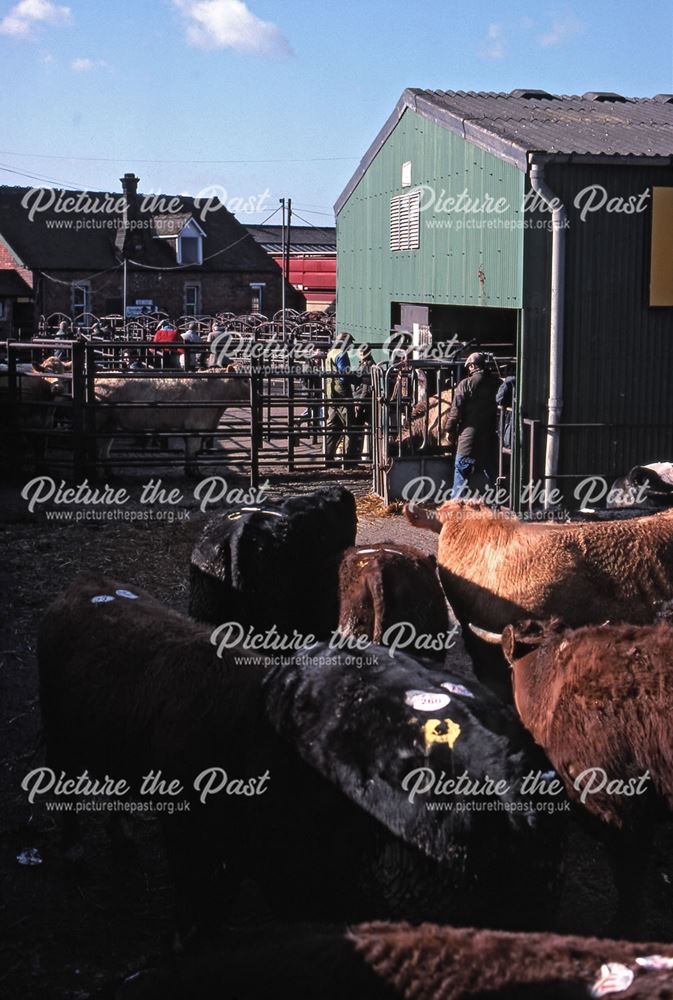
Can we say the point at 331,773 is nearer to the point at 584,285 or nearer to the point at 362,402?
the point at 584,285

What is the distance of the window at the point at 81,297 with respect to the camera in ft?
154

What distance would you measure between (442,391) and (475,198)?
2434 mm

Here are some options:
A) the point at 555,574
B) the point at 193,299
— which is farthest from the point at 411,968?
the point at 193,299

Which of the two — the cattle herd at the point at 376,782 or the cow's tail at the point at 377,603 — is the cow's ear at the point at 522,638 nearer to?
the cattle herd at the point at 376,782

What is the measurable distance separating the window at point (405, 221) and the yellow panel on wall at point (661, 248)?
4368mm

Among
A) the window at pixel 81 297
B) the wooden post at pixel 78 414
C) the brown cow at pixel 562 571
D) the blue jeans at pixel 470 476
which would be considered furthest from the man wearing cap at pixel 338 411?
the window at pixel 81 297

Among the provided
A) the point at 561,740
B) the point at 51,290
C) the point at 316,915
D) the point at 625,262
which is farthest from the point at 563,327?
the point at 51,290

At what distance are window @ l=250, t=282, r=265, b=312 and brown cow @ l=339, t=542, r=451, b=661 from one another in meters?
45.0

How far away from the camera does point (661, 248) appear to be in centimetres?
1251

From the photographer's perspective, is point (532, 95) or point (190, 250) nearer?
point (532, 95)

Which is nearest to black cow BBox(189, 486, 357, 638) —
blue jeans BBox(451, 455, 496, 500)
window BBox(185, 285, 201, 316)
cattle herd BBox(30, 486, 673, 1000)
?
cattle herd BBox(30, 486, 673, 1000)

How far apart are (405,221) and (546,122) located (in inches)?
123

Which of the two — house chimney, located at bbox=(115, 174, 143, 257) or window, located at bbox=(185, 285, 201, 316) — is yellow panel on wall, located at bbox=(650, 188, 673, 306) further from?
window, located at bbox=(185, 285, 201, 316)

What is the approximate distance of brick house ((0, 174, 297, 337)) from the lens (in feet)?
154
